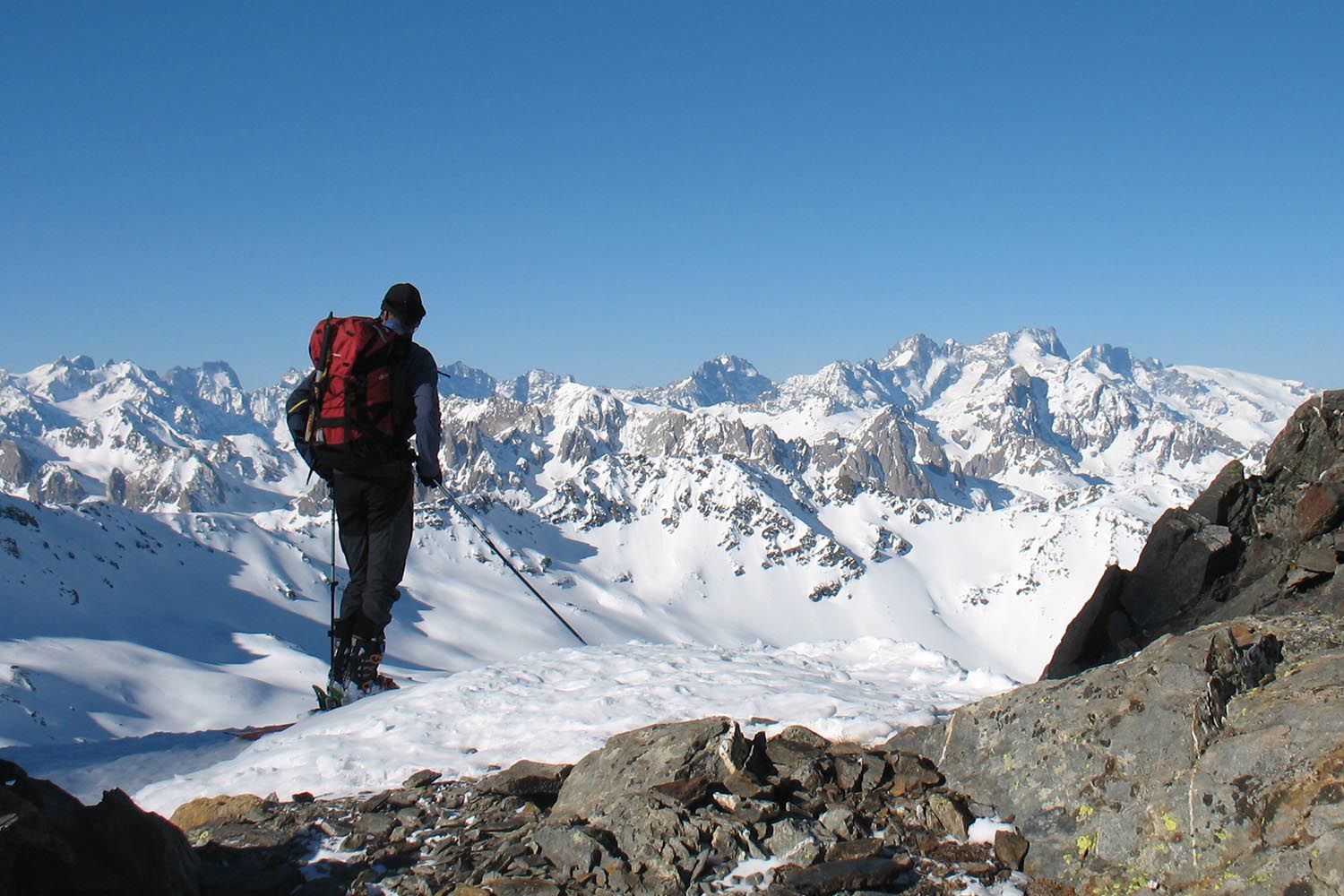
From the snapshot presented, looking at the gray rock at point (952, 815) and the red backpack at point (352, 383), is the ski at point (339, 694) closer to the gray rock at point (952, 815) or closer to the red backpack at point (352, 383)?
the red backpack at point (352, 383)

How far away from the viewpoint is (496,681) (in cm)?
1327

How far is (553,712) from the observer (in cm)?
1162

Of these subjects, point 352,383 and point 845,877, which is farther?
point 352,383

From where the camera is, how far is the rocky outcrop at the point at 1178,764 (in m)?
5.74

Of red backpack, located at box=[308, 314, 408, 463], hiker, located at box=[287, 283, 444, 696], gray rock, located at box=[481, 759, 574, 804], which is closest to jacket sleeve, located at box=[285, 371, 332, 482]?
hiker, located at box=[287, 283, 444, 696]

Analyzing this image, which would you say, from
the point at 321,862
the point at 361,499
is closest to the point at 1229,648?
the point at 321,862

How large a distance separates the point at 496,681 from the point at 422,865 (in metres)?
6.21

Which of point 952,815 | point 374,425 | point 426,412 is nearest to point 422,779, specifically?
point 374,425

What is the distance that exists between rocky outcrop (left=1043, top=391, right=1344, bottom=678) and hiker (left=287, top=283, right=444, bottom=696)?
10955mm

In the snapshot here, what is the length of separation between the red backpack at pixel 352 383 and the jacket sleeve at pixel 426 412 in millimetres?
310

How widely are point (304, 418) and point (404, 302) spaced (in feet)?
6.52

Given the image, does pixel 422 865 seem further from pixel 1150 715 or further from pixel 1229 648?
pixel 1229 648

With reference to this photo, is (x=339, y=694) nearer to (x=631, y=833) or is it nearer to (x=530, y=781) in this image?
(x=530, y=781)

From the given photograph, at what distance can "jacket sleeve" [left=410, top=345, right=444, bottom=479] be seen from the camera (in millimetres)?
11133
